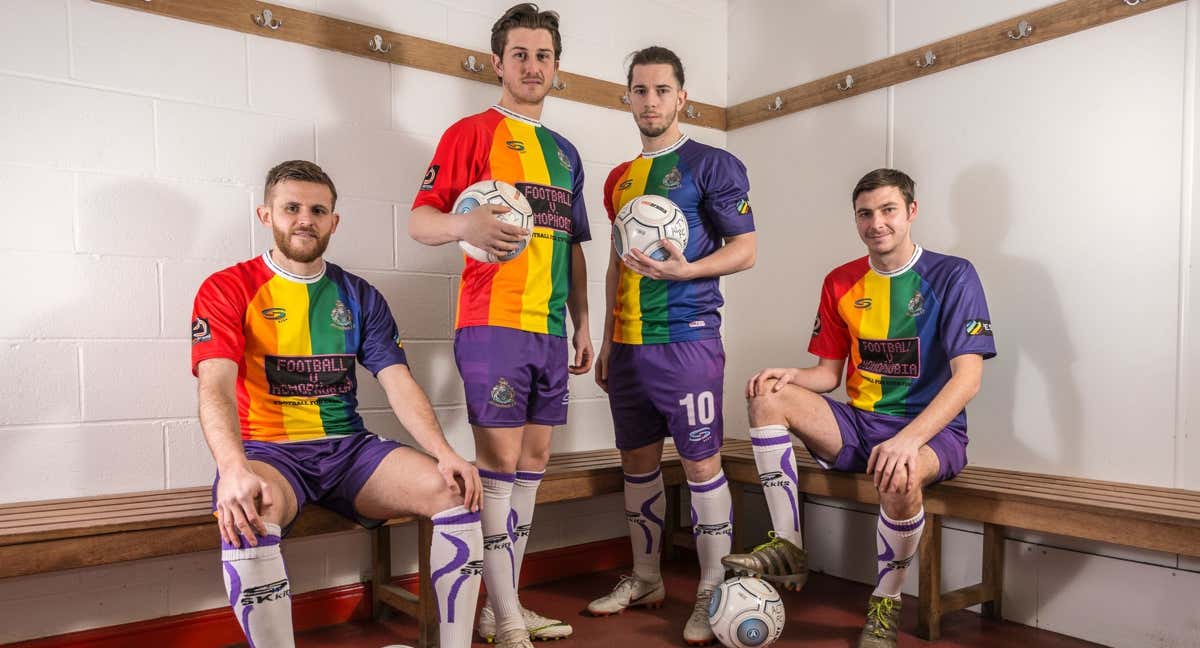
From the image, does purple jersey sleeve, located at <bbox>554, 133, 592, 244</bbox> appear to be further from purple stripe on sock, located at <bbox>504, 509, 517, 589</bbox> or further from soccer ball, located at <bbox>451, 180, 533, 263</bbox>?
purple stripe on sock, located at <bbox>504, 509, 517, 589</bbox>

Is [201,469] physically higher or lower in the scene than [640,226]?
lower

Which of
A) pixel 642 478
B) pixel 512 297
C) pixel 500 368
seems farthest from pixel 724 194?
pixel 642 478

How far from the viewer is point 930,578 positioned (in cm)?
232

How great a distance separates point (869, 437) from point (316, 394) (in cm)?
153

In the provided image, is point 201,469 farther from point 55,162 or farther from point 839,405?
point 839,405

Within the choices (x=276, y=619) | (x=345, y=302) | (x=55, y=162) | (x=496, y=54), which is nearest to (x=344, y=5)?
(x=496, y=54)

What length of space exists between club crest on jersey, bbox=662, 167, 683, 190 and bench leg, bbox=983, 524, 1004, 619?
143 centimetres

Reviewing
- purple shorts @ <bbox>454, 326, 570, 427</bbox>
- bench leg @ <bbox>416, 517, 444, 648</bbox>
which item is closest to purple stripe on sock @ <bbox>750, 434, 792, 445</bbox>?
purple shorts @ <bbox>454, 326, 570, 427</bbox>

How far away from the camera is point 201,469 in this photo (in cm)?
236

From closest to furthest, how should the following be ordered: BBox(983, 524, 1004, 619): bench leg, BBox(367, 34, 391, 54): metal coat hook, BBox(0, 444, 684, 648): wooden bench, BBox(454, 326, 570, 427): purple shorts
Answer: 1. BBox(0, 444, 684, 648): wooden bench
2. BBox(454, 326, 570, 427): purple shorts
3. BBox(983, 524, 1004, 619): bench leg
4. BBox(367, 34, 391, 54): metal coat hook

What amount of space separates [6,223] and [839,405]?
2.32 metres

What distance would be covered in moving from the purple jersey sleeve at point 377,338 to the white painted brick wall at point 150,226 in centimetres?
60

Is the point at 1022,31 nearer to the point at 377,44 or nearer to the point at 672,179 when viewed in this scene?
the point at 672,179

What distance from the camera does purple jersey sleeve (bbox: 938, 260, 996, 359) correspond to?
2201 mm
